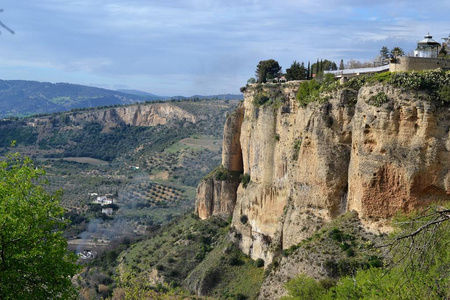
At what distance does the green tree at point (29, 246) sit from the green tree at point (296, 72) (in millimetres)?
34576

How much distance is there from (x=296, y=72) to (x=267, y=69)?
8173mm

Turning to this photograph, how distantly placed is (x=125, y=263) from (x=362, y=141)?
1285 inches

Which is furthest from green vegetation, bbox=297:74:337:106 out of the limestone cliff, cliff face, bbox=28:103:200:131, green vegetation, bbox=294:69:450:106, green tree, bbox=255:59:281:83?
cliff face, bbox=28:103:200:131

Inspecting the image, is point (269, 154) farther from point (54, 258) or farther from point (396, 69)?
point (54, 258)

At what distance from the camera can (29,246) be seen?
17.0m

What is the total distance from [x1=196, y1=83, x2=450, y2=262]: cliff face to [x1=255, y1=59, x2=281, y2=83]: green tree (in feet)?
23.3

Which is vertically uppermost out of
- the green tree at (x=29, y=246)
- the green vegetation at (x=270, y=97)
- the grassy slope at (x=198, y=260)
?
the green vegetation at (x=270, y=97)

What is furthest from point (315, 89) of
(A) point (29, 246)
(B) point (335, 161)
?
(A) point (29, 246)

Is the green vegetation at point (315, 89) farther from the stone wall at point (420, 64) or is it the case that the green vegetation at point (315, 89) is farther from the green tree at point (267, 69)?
the green tree at point (267, 69)

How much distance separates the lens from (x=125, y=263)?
58.3m

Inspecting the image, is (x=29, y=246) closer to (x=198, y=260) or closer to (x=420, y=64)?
(x=420, y=64)

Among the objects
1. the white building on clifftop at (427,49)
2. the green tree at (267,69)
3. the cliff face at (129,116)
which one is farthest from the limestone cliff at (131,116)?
the white building on clifftop at (427,49)

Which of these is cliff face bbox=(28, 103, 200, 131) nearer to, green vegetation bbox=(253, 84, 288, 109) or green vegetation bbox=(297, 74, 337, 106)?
green vegetation bbox=(253, 84, 288, 109)

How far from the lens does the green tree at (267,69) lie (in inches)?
2293
